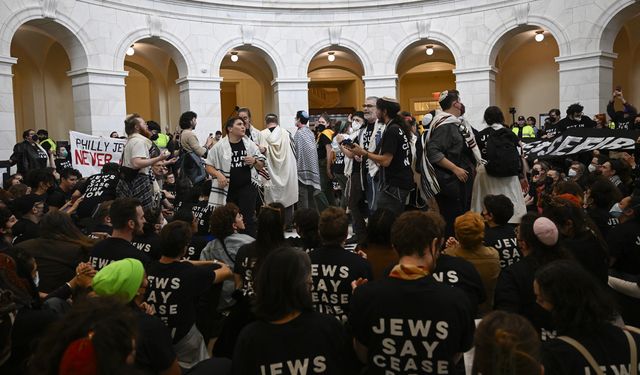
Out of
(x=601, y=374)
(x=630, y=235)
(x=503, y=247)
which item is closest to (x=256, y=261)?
(x=503, y=247)

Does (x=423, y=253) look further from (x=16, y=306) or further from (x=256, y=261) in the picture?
(x=16, y=306)

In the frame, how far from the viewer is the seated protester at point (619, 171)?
23.4 feet

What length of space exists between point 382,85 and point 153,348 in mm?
17229

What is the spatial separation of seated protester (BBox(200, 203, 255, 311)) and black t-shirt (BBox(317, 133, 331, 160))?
6519mm

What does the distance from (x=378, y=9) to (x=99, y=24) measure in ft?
28.7

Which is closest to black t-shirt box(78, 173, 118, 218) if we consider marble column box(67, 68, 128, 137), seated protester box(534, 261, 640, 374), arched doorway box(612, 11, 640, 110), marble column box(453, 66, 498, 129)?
seated protester box(534, 261, 640, 374)

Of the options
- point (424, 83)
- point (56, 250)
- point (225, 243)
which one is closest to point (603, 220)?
point (225, 243)

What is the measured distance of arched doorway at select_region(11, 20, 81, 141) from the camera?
18.7m

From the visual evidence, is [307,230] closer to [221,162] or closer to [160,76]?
[221,162]

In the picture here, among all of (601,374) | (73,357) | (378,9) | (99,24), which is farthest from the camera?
(378,9)

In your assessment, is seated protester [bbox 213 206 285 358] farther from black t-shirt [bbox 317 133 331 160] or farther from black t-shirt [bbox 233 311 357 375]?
black t-shirt [bbox 317 133 331 160]

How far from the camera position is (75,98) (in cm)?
1633

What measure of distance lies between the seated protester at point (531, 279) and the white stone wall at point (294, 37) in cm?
1394

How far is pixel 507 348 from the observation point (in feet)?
6.40
